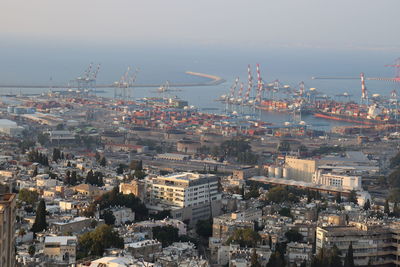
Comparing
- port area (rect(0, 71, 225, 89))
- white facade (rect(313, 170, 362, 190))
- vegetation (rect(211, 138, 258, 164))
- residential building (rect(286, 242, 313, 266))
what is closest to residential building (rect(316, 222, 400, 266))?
residential building (rect(286, 242, 313, 266))

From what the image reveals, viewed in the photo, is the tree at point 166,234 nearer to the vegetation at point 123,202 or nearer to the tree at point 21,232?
the vegetation at point 123,202

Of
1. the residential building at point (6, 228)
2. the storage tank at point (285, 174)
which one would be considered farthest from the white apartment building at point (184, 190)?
the residential building at point (6, 228)

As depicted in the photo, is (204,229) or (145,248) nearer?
(145,248)

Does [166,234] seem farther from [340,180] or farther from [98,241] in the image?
[340,180]

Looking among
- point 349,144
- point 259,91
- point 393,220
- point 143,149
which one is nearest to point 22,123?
point 143,149

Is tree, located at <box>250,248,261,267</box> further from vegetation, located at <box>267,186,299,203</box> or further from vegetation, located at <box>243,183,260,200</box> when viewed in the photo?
vegetation, located at <box>243,183,260,200</box>

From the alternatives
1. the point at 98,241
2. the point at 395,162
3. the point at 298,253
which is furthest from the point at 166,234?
the point at 395,162
